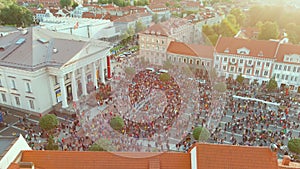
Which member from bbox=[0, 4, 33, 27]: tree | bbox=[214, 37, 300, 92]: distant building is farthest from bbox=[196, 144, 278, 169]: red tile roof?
bbox=[0, 4, 33, 27]: tree

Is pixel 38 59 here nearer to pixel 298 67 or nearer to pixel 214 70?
pixel 214 70

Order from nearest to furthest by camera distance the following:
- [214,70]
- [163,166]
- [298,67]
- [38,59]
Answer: [163,166]
[38,59]
[298,67]
[214,70]

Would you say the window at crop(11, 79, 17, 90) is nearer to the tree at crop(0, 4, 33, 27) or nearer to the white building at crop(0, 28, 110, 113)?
the white building at crop(0, 28, 110, 113)

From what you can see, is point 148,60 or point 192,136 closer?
point 148,60

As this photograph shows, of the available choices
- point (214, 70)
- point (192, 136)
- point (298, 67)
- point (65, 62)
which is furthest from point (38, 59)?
point (298, 67)

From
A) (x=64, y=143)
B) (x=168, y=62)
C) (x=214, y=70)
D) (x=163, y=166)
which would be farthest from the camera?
(x=214, y=70)

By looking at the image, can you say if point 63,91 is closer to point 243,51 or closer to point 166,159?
point 166,159

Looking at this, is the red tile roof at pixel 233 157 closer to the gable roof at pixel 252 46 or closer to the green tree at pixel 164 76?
the green tree at pixel 164 76
